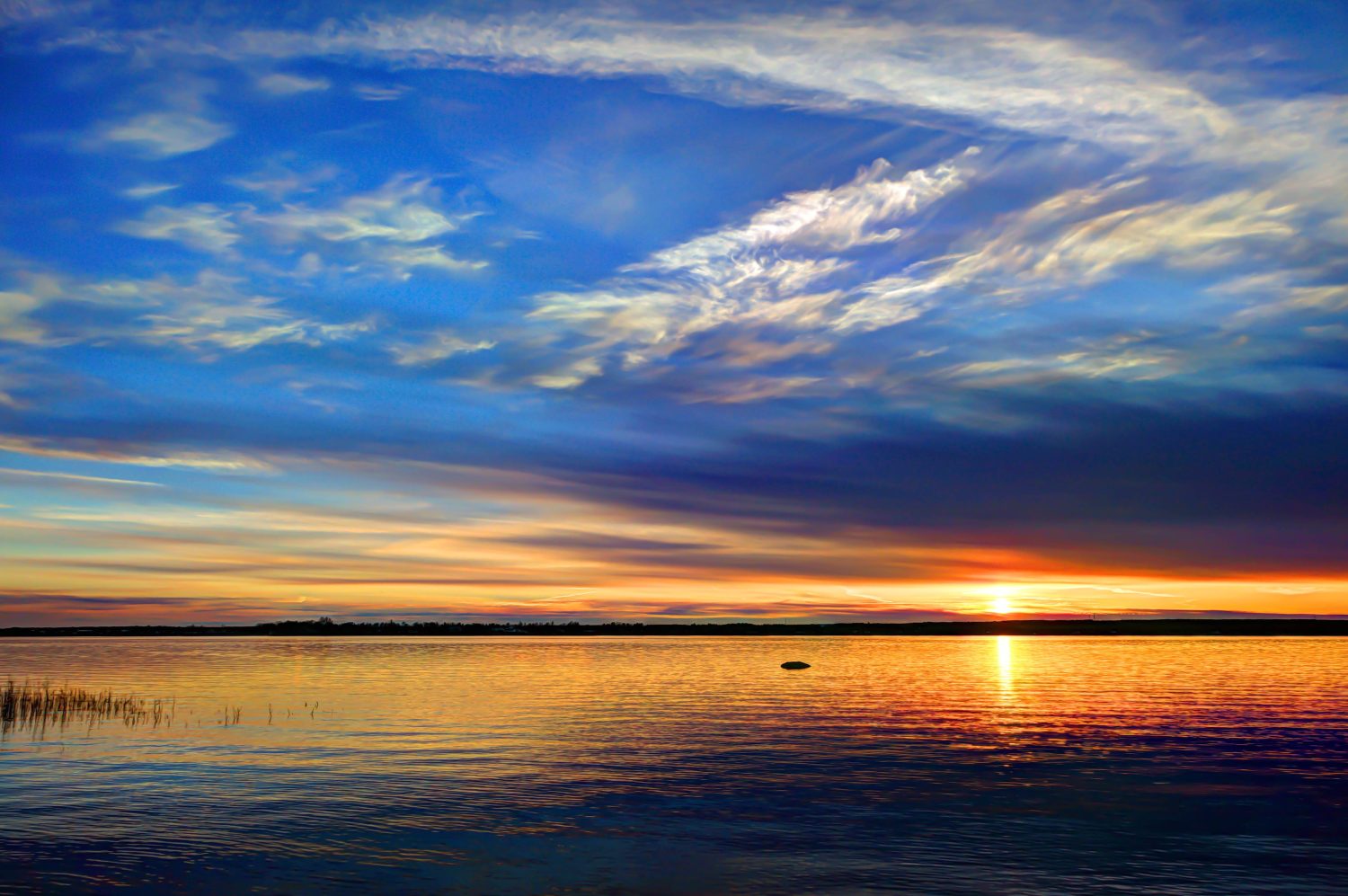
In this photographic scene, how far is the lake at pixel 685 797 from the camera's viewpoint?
2400 centimetres

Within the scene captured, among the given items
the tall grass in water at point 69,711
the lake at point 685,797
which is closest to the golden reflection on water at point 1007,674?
the lake at point 685,797

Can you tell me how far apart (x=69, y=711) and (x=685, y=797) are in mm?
43446

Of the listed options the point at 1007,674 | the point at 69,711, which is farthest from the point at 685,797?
the point at 1007,674

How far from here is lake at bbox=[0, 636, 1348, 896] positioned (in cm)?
2400

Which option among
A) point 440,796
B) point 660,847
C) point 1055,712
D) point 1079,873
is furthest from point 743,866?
point 1055,712

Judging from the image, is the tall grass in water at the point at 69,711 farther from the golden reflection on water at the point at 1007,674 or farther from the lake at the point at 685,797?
the golden reflection on water at the point at 1007,674

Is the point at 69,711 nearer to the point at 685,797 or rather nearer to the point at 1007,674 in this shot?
the point at 685,797

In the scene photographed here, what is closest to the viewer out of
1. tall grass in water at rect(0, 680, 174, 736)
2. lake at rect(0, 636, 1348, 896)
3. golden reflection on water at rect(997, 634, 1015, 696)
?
lake at rect(0, 636, 1348, 896)

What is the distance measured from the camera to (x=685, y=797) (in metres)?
34.2

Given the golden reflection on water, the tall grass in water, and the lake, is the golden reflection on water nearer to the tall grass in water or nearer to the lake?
the lake

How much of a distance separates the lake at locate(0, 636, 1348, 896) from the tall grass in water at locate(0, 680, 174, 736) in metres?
1.39

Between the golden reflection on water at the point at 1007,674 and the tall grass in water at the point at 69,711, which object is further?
the golden reflection on water at the point at 1007,674

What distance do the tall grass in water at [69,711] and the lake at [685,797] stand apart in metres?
1.39

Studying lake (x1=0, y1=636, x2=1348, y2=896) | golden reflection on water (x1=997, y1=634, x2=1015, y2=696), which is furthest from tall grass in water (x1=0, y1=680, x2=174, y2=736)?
golden reflection on water (x1=997, y1=634, x2=1015, y2=696)
